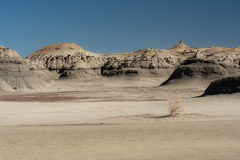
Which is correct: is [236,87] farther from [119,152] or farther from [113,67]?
[113,67]

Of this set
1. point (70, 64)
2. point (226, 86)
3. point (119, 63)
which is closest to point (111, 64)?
point (119, 63)

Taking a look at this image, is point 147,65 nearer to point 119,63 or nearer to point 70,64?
point 119,63

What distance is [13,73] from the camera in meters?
63.6

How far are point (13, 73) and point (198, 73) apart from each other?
34256 mm

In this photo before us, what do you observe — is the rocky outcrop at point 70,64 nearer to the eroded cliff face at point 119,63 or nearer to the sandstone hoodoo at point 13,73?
the eroded cliff face at point 119,63

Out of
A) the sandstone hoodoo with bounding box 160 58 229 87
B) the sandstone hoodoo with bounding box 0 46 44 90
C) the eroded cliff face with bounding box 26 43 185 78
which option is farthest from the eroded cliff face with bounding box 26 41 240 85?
the sandstone hoodoo with bounding box 0 46 44 90

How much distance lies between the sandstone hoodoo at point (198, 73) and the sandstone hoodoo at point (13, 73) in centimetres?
2632

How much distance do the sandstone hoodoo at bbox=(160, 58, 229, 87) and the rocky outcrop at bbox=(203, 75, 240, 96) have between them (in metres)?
30.2

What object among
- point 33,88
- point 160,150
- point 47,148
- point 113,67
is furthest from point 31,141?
point 113,67

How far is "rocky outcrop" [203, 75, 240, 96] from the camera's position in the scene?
28700mm

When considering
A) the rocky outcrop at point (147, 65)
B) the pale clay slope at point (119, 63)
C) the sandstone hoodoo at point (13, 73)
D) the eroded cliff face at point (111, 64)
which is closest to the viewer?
the sandstone hoodoo at point (13, 73)

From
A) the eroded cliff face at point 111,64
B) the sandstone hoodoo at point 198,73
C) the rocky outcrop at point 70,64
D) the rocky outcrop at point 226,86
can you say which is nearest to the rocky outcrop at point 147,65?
the eroded cliff face at point 111,64

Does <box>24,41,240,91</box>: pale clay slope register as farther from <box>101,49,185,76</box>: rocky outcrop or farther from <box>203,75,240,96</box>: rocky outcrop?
<box>203,75,240,96</box>: rocky outcrop

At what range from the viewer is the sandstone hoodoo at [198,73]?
62156mm
